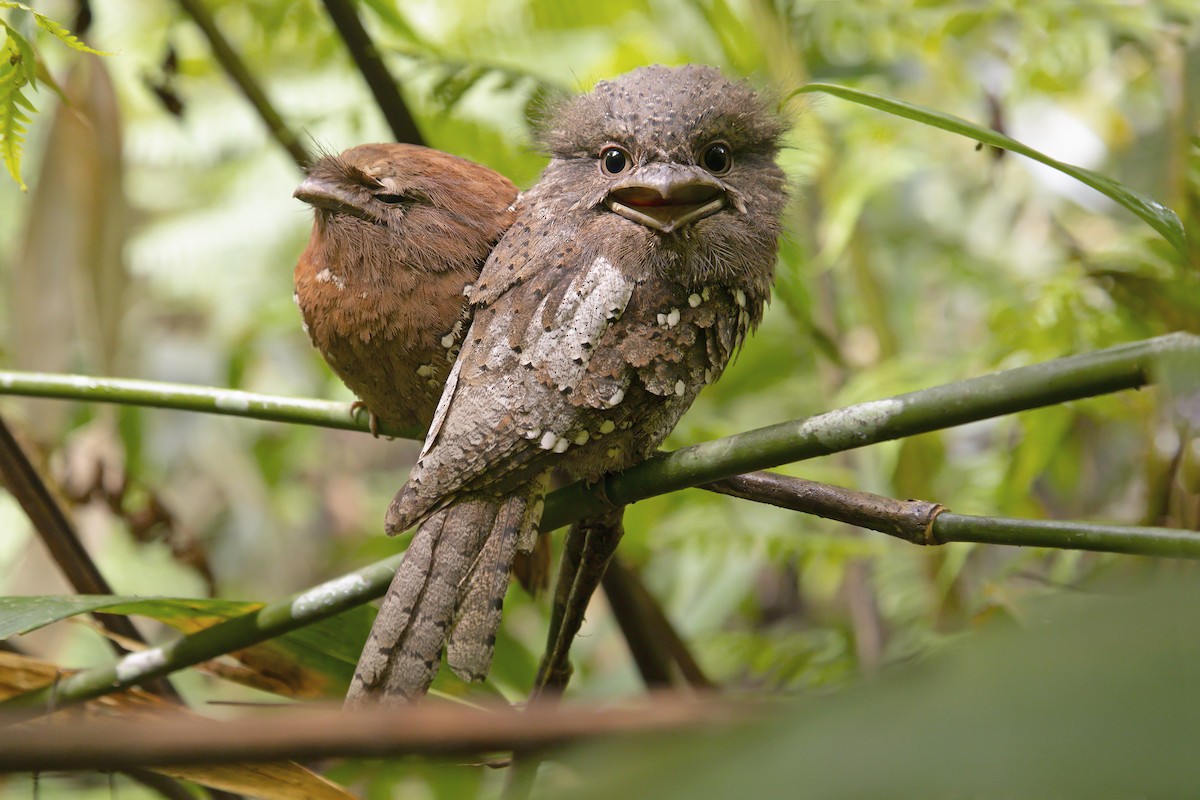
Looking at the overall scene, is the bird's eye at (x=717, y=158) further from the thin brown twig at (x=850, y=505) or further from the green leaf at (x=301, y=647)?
the green leaf at (x=301, y=647)

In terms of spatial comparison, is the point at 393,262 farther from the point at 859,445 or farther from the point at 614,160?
the point at 859,445

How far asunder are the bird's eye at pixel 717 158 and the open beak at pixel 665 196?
7 cm

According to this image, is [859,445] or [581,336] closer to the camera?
[859,445]

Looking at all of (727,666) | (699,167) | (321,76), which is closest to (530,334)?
(699,167)

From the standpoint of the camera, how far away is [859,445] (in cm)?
89

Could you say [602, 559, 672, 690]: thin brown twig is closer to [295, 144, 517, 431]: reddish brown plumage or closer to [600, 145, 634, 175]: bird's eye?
[295, 144, 517, 431]: reddish brown plumage

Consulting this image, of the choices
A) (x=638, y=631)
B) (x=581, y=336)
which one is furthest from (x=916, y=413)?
(x=638, y=631)

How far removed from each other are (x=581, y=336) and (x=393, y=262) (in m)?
0.27

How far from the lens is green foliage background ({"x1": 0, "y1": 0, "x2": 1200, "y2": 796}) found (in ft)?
6.13

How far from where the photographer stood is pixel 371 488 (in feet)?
14.8

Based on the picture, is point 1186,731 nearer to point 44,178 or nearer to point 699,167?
point 699,167

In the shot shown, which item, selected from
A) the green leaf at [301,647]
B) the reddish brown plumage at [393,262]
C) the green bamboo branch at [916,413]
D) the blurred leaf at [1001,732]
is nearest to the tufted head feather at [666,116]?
the reddish brown plumage at [393,262]

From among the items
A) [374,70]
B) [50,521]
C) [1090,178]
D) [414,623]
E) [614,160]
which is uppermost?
[374,70]

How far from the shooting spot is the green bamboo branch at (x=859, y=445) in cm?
77
